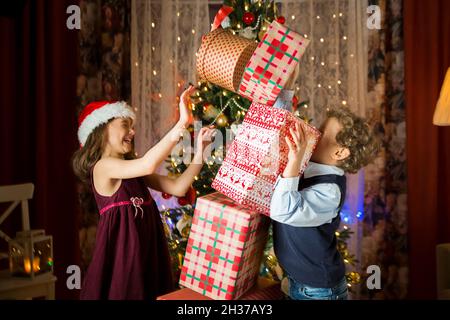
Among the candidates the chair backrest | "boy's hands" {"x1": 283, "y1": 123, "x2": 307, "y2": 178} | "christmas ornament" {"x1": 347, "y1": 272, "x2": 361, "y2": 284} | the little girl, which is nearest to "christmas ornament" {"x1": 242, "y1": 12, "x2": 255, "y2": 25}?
the little girl

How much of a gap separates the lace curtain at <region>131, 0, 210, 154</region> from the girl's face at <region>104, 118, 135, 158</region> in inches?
62.3

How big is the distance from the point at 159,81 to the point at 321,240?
7.42 ft

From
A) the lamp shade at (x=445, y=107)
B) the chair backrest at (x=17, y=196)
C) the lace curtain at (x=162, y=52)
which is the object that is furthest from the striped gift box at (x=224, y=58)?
the lace curtain at (x=162, y=52)

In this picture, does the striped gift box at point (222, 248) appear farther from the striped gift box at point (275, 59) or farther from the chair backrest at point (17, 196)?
the chair backrest at point (17, 196)

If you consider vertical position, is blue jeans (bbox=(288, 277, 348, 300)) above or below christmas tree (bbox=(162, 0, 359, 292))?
below

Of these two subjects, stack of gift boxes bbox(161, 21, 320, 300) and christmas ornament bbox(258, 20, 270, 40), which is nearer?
stack of gift boxes bbox(161, 21, 320, 300)

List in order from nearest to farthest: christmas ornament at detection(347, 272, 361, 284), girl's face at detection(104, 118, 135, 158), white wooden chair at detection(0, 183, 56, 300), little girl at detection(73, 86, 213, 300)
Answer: little girl at detection(73, 86, 213, 300) < girl's face at detection(104, 118, 135, 158) < white wooden chair at detection(0, 183, 56, 300) < christmas ornament at detection(347, 272, 361, 284)

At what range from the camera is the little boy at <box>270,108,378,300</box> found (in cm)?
183

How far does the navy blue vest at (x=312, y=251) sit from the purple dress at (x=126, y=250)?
0.55m

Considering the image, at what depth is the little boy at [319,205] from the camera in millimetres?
1831

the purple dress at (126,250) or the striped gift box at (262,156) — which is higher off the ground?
the striped gift box at (262,156)

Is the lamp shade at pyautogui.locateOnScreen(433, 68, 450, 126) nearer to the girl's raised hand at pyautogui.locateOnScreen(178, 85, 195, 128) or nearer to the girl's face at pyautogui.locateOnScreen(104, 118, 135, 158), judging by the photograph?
the girl's raised hand at pyautogui.locateOnScreen(178, 85, 195, 128)

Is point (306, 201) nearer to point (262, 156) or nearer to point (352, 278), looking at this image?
point (262, 156)
